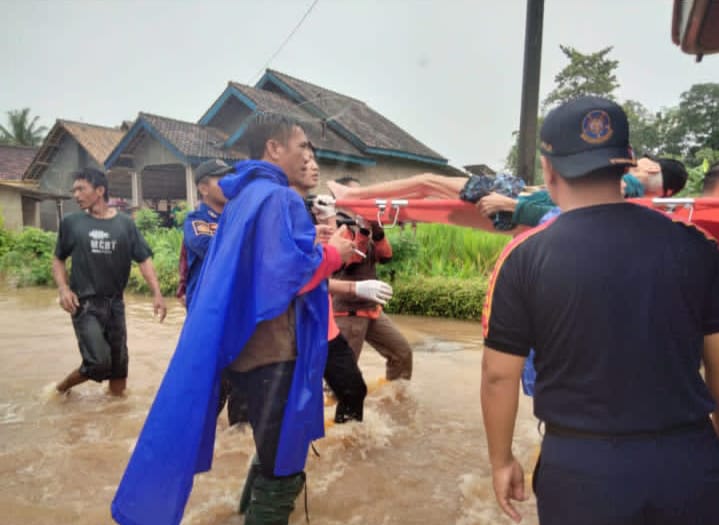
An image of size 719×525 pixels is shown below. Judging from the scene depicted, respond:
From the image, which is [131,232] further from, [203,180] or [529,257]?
[529,257]

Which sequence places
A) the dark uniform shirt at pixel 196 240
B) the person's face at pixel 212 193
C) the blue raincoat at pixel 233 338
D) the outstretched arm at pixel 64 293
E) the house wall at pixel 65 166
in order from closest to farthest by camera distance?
the blue raincoat at pixel 233 338, the dark uniform shirt at pixel 196 240, the person's face at pixel 212 193, the outstretched arm at pixel 64 293, the house wall at pixel 65 166

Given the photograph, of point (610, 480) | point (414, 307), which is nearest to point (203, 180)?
point (610, 480)

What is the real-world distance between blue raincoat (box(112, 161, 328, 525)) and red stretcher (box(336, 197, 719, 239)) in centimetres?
73

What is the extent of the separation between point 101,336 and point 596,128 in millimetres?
4352

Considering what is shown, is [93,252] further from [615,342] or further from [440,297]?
[440,297]

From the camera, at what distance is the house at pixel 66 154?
23.5 meters

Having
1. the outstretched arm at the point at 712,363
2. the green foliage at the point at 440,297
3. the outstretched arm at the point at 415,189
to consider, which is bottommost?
the green foliage at the point at 440,297

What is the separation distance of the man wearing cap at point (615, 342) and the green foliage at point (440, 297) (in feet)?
23.6

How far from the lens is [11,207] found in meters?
22.1

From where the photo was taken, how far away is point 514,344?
1498 millimetres

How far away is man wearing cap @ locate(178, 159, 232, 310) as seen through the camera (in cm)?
383

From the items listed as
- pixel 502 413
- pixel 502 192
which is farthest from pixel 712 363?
pixel 502 192

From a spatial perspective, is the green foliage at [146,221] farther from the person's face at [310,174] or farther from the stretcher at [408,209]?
the person's face at [310,174]

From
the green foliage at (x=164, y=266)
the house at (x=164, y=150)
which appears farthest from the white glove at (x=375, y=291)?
the house at (x=164, y=150)
